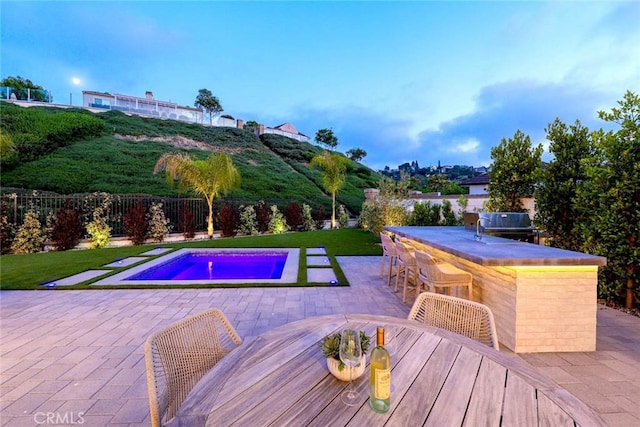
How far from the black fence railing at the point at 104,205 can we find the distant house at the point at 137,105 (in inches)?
1041

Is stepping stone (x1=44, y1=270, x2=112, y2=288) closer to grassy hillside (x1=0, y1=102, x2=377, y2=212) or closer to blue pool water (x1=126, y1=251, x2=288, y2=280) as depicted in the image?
blue pool water (x1=126, y1=251, x2=288, y2=280)

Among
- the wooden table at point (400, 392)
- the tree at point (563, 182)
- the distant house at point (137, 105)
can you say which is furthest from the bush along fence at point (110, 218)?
the distant house at point (137, 105)

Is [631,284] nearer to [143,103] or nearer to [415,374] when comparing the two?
[415,374]

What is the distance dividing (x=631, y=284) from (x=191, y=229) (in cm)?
1162

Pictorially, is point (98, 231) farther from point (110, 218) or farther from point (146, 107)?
point (146, 107)

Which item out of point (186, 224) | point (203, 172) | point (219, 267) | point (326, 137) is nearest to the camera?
point (219, 267)

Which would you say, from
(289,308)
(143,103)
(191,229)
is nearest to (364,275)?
(289,308)

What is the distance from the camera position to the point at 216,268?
7828 mm

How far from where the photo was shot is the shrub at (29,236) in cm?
787

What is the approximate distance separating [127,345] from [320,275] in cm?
346

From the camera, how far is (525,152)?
568cm

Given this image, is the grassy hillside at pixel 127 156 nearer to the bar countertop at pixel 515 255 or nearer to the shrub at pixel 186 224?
the shrub at pixel 186 224

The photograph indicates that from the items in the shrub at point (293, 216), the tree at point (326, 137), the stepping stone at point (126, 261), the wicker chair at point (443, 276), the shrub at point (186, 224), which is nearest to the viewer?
the wicker chair at point (443, 276)

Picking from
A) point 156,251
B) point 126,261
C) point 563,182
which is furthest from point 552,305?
point 156,251
